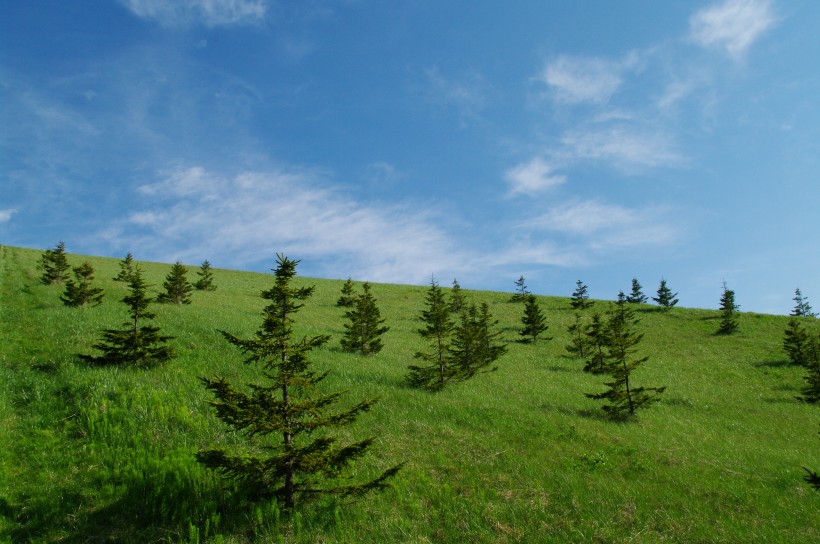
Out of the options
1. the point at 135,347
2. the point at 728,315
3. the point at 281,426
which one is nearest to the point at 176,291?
the point at 135,347

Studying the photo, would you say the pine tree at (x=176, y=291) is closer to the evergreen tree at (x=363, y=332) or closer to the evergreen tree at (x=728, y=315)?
the evergreen tree at (x=363, y=332)

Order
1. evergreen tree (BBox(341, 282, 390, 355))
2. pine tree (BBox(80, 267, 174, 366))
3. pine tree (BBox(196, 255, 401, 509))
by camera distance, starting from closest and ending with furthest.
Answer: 1. pine tree (BBox(196, 255, 401, 509))
2. pine tree (BBox(80, 267, 174, 366))
3. evergreen tree (BBox(341, 282, 390, 355))

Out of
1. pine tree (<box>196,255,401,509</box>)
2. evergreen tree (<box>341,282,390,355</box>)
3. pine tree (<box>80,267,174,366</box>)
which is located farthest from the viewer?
evergreen tree (<box>341,282,390,355</box>)

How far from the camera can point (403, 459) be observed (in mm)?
10938

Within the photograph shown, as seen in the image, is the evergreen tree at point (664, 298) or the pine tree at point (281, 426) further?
the evergreen tree at point (664, 298)

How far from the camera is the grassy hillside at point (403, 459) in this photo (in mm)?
7664

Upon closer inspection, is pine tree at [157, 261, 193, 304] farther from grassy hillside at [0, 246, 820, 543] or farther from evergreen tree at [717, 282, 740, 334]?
evergreen tree at [717, 282, 740, 334]

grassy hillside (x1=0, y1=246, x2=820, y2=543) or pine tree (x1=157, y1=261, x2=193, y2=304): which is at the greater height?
pine tree (x1=157, y1=261, x2=193, y2=304)

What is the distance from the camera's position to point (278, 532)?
7.29 metres

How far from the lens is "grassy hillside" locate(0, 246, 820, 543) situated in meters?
7.66

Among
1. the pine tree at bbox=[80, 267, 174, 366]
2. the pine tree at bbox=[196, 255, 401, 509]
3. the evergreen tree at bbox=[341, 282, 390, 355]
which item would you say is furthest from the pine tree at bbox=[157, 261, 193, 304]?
the pine tree at bbox=[196, 255, 401, 509]

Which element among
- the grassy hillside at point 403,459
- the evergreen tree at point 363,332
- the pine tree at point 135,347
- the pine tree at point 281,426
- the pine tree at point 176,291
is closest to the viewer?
the pine tree at point 281,426

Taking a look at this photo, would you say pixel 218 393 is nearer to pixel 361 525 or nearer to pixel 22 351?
pixel 361 525

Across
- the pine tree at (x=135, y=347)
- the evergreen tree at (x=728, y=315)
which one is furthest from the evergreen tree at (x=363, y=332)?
the evergreen tree at (x=728, y=315)
